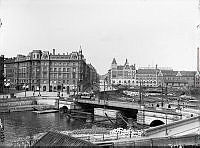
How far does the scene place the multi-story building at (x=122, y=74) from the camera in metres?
180

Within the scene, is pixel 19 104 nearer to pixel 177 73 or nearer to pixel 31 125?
pixel 31 125

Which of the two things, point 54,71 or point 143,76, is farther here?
point 143,76

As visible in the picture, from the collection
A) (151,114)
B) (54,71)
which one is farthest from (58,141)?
(54,71)

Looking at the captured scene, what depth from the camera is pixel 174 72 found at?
180375mm

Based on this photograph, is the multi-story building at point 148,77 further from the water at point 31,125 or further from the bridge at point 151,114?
the water at point 31,125

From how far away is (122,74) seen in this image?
180m

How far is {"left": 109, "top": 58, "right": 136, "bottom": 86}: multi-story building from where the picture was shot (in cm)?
17962

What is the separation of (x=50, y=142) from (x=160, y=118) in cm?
2950

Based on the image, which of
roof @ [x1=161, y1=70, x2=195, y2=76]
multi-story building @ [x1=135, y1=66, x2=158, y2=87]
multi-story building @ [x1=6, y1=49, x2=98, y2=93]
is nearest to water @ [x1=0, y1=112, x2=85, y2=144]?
multi-story building @ [x1=6, y1=49, x2=98, y2=93]

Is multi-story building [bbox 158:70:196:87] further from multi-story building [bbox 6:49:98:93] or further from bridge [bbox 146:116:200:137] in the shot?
bridge [bbox 146:116:200:137]

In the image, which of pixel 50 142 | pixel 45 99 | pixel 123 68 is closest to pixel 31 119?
pixel 45 99

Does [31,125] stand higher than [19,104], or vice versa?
[19,104]

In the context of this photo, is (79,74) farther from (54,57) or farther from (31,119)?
(31,119)

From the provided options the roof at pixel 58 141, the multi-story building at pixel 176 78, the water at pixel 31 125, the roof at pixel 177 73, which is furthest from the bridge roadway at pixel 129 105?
the roof at pixel 177 73
